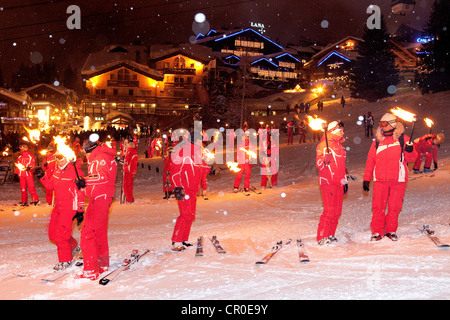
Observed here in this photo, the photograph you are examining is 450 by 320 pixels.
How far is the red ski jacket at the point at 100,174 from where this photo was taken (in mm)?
5836

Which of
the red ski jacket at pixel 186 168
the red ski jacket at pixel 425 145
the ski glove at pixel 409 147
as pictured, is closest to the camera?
the ski glove at pixel 409 147

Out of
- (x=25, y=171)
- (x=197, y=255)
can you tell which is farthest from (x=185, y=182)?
(x=25, y=171)

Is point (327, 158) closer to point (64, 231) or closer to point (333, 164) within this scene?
point (333, 164)

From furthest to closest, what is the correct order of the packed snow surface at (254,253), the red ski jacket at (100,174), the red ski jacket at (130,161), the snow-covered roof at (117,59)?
the snow-covered roof at (117,59), the red ski jacket at (130,161), the red ski jacket at (100,174), the packed snow surface at (254,253)

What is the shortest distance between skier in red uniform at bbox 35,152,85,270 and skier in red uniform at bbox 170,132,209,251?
166 cm

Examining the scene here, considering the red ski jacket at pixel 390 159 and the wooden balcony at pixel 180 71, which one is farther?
the wooden balcony at pixel 180 71

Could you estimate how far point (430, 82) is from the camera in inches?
1614

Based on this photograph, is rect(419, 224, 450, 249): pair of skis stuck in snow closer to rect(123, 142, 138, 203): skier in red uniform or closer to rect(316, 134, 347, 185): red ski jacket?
rect(316, 134, 347, 185): red ski jacket

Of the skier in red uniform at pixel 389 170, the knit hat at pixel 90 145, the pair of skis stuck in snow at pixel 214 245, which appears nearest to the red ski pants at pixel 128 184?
the pair of skis stuck in snow at pixel 214 245

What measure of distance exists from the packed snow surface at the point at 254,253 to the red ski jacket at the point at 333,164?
3.52 feet

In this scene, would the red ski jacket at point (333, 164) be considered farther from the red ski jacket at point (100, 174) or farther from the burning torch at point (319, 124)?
the red ski jacket at point (100, 174)

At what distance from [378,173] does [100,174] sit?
4.32 m

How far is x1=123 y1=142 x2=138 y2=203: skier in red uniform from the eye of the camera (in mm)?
13895
